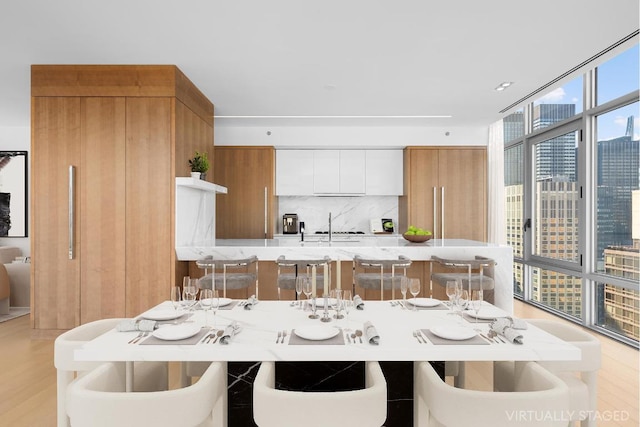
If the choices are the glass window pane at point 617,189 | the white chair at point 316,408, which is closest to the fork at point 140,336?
the white chair at point 316,408

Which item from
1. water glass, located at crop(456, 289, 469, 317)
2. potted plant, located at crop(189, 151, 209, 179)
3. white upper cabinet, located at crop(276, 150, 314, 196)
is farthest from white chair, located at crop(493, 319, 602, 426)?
white upper cabinet, located at crop(276, 150, 314, 196)

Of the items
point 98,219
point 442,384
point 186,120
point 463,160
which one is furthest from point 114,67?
point 463,160

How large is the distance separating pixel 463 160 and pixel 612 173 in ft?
7.54

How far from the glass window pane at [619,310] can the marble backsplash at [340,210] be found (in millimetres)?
3101

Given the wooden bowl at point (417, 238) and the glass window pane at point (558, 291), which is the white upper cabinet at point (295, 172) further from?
the glass window pane at point (558, 291)

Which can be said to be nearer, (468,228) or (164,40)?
(164,40)

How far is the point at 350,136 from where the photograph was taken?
6.28 m

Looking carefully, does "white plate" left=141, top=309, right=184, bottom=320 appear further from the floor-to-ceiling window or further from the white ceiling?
the floor-to-ceiling window

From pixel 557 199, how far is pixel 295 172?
3599 millimetres

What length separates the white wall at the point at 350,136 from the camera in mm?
6234

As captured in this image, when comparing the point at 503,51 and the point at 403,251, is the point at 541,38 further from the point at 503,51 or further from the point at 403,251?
the point at 403,251

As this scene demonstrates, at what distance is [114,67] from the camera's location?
3811 millimetres

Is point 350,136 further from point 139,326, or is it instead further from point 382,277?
point 139,326

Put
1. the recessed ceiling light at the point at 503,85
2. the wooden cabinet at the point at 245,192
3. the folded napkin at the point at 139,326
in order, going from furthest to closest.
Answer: the wooden cabinet at the point at 245,192, the recessed ceiling light at the point at 503,85, the folded napkin at the point at 139,326
